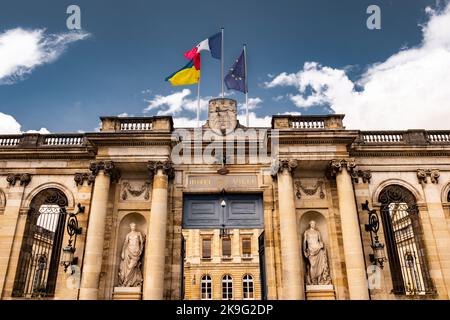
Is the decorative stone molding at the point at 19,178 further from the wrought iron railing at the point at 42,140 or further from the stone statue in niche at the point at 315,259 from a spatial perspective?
the stone statue in niche at the point at 315,259

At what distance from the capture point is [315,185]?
13.8 meters

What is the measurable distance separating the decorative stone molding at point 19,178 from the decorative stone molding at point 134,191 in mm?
3828

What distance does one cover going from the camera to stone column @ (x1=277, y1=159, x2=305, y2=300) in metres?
11.5

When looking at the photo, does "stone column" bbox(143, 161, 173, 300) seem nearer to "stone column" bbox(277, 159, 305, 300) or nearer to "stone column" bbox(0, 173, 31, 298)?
"stone column" bbox(277, 159, 305, 300)

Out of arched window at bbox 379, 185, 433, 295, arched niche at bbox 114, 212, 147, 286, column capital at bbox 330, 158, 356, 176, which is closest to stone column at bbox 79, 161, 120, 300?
arched niche at bbox 114, 212, 147, 286

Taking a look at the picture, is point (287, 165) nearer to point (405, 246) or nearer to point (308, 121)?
point (308, 121)

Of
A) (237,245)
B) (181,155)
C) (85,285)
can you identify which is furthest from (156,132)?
(237,245)

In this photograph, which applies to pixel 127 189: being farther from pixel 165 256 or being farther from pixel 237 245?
pixel 237 245

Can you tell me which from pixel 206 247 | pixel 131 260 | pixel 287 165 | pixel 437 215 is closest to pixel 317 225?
pixel 287 165

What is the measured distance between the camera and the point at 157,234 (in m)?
12.2

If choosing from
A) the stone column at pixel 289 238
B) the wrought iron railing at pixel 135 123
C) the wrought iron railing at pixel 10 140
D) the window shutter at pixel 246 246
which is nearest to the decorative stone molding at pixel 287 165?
the stone column at pixel 289 238

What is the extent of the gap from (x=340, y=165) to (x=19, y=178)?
1217cm

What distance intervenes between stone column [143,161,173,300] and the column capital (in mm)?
5828

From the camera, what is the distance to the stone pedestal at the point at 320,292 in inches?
474
